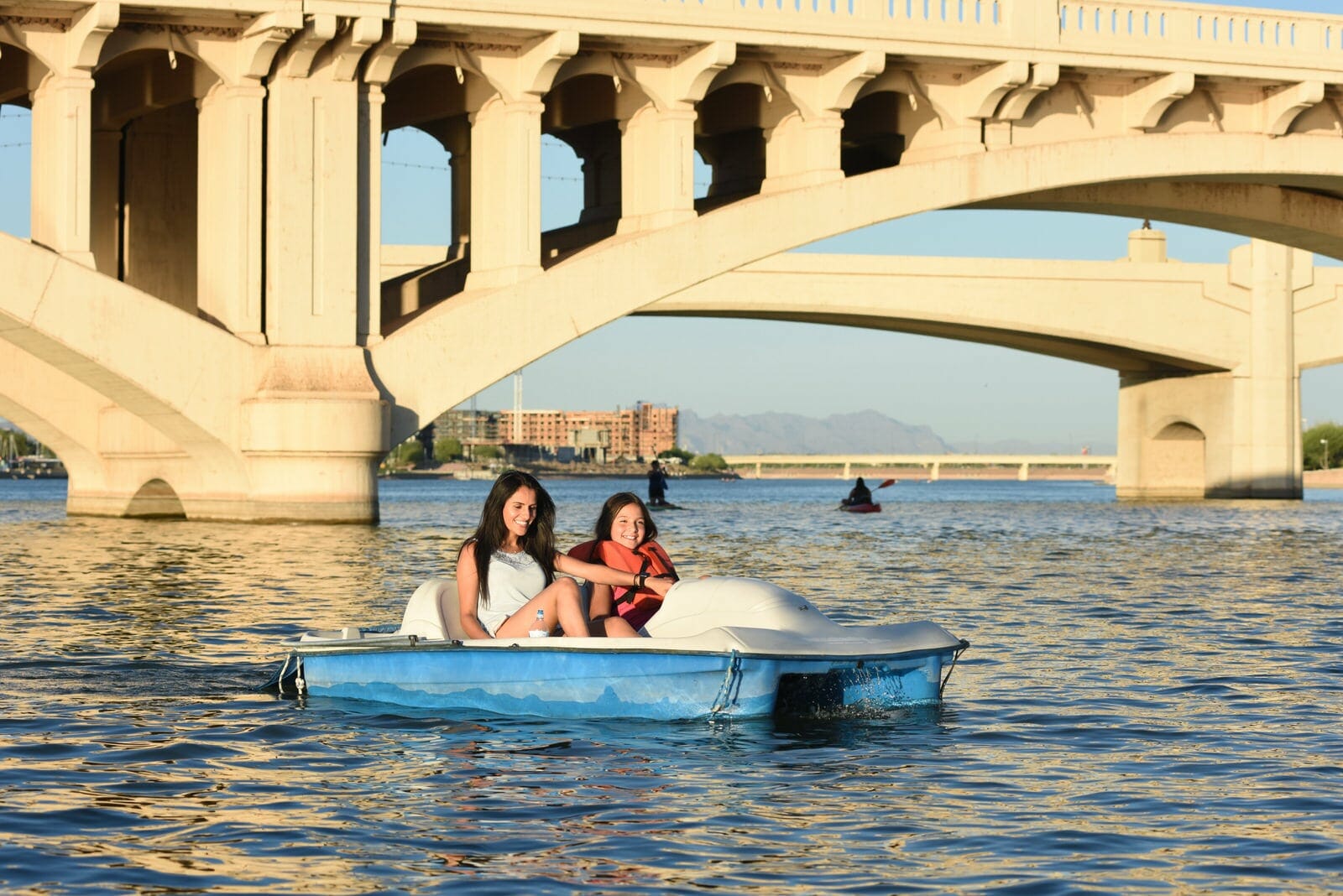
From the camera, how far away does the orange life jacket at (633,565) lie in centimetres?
1181

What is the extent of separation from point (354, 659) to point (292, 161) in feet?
62.4

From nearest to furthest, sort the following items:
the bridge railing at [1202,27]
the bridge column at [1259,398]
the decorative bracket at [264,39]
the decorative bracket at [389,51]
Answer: the decorative bracket at [264,39] < the decorative bracket at [389,51] < the bridge railing at [1202,27] < the bridge column at [1259,398]

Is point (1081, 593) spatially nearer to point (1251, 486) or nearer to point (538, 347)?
point (538, 347)

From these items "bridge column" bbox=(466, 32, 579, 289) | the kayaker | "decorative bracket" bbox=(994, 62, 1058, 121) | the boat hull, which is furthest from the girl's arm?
the kayaker

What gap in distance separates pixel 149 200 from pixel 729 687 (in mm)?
26687

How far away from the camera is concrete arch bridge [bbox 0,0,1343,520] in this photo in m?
28.8

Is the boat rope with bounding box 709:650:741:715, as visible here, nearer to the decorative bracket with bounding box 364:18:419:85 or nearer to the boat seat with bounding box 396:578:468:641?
the boat seat with bounding box 396:578:468:641

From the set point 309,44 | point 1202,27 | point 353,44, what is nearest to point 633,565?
point 353,44

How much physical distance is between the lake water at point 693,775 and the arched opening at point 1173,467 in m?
46.7

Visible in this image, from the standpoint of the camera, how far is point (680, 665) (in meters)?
10.6

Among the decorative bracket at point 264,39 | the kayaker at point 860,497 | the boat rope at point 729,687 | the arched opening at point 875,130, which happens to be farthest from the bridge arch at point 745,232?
the boat rope at point 729,687

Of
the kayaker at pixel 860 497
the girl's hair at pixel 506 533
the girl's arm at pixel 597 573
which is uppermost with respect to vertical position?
the girl's hair at pixel 506 533

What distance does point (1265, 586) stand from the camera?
21.7m

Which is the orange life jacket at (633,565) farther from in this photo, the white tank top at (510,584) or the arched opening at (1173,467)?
the arched opening at (1173,467)
